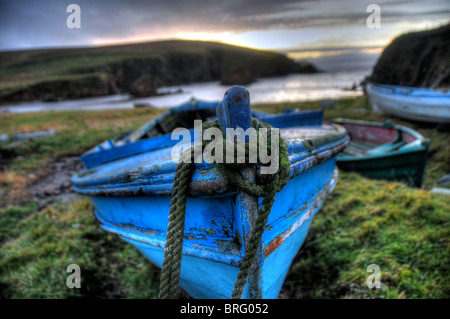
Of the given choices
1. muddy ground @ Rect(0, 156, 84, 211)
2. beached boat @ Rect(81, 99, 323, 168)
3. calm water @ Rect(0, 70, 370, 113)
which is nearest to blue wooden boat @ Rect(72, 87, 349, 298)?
beached boat @ Rect(81, 99, 323, 168)

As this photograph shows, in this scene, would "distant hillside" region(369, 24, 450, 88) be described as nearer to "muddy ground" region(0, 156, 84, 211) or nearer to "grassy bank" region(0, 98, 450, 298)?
"grassy bank" region(0, 98, 450, 298)

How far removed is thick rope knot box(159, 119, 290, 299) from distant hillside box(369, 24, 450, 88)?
838 inches

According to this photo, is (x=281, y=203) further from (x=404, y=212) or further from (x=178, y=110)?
(x=178, y=110)

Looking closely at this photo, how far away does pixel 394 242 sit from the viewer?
3014mm

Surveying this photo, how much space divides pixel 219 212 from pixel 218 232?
0.17 meters

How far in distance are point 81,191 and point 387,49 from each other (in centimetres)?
4382

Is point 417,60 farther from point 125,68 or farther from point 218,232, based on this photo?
point 125,68

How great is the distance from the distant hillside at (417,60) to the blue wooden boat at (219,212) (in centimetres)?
2060

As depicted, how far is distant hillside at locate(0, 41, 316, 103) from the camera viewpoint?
4853 centimetres

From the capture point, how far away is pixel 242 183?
4.24 ft

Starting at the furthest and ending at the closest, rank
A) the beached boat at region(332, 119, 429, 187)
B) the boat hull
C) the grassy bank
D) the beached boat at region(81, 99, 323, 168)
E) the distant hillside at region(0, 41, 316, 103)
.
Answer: the distant hillside at region(0, 41, 316, 103) → the beached boat at region(332, 119, 429, 187) → the beached boat at region(81, 99, 323, 168) → the grassy bank → the boat hull

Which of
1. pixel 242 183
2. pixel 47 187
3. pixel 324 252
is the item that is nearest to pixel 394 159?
pixel 324 252

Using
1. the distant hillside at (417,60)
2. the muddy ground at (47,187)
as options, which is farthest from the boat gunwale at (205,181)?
the distant hillside at (417,60)

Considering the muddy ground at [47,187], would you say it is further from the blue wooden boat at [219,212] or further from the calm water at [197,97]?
the calm water at [197,97]
